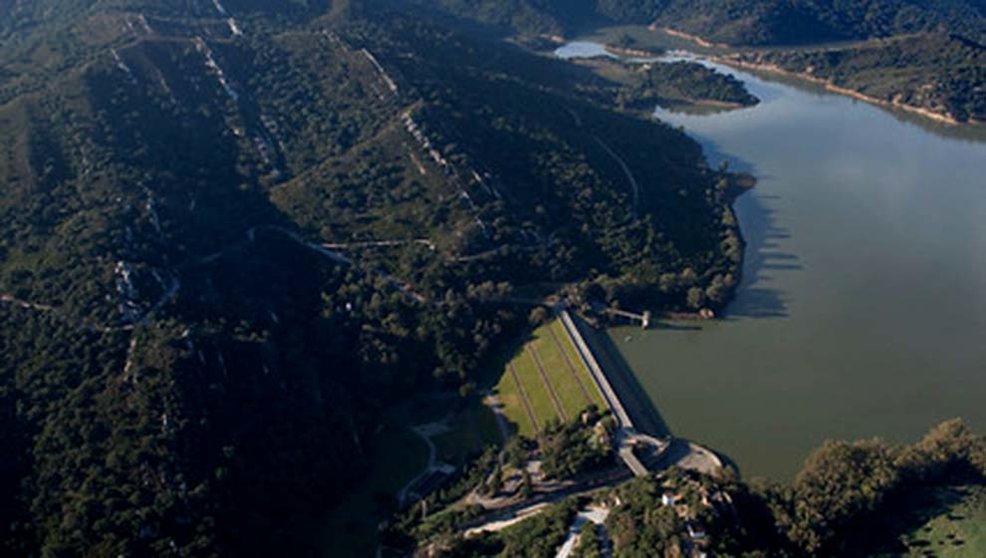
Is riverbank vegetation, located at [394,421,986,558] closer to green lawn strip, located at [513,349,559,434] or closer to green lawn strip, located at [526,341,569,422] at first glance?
green lawn strip, located at [526,341,569,422]

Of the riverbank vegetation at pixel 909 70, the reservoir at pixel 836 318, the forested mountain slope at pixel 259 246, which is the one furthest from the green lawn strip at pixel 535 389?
the riverbank vegetation at pixel 909 70

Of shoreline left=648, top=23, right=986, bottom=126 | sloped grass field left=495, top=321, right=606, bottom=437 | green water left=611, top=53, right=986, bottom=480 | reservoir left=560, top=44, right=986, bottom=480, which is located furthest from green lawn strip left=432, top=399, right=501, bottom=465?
shoreline left=648, top=23, right=986, bottom=126

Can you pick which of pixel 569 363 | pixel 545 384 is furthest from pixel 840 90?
pixel 545 384

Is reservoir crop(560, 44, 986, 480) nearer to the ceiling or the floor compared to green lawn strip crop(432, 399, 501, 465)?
nearer to the floor

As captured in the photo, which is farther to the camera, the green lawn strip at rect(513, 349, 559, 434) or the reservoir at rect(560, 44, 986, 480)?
the green lawn strip at rect(513, 349, 559, 434)

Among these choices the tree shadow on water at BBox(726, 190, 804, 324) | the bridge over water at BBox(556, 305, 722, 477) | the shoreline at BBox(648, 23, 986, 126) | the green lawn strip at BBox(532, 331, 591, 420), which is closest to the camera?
the bridge over water at BBox(556, 305, 722, 477)

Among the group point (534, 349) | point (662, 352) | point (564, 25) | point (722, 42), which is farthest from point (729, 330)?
point (564, 25)

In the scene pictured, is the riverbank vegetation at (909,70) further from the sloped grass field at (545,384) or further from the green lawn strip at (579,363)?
the sloped grass field at (545,384)
